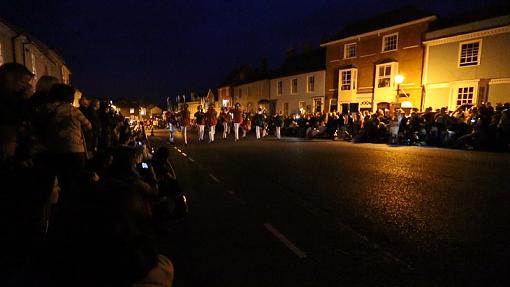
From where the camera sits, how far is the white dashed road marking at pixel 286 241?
4.14 metres

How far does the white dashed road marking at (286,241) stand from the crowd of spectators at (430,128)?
42.0 feet

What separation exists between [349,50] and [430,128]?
16550 mm

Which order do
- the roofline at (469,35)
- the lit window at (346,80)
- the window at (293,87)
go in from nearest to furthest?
the roofline at (469,35) < the lit window at (346,80) < the window at (293,87)

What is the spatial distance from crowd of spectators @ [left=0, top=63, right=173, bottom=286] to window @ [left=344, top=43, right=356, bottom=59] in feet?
93.7

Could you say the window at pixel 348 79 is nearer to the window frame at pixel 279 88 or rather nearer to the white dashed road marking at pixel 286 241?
Answer: the window frame at pixel 279 88

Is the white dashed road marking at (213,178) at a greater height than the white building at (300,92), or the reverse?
the white building at (300,92)

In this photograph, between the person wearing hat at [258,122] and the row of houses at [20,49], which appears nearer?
the row of houses at [20,49]

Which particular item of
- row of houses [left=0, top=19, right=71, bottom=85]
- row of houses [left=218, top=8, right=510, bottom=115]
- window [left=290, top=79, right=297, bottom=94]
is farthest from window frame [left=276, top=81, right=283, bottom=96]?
row of houses [left=0, top=19, right=71, bottom=85]

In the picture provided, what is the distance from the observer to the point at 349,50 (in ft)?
102

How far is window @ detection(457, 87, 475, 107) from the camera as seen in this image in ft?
73.4

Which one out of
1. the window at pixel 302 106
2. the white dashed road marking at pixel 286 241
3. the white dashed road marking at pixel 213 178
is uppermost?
the window at pixel 302 106

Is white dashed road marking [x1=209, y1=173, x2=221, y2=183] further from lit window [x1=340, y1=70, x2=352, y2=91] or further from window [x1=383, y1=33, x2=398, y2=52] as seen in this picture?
lit window [x1=340, y1=70, x2=352, y2=91]

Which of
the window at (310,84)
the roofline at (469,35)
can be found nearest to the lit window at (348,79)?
the window at (310,84)

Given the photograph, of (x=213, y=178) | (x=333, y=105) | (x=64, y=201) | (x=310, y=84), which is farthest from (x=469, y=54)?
(x=64, y=201)
